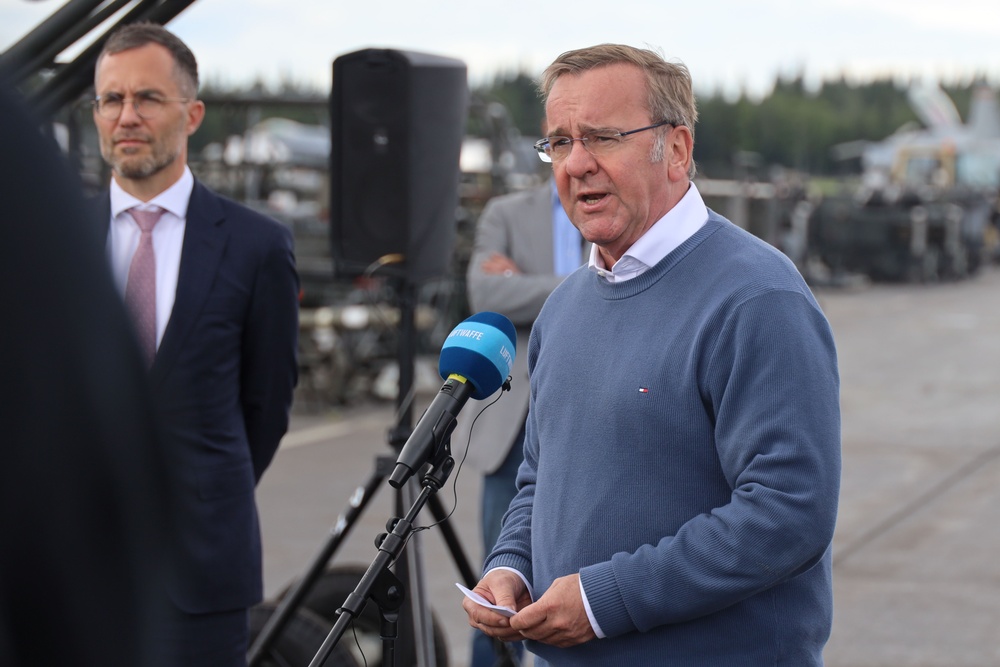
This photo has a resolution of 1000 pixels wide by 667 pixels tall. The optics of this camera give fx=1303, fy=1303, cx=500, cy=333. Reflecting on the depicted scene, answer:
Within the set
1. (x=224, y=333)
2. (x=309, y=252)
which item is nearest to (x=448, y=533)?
(x=224, y=333)

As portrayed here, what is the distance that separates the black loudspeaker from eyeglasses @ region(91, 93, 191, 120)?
1.03m

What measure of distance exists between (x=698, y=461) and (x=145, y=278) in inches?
64.0

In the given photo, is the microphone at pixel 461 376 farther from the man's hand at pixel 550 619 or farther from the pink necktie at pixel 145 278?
the pink necktie at pixel 145 278

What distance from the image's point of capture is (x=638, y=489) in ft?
7.55

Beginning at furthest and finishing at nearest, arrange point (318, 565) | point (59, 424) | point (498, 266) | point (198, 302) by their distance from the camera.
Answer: point (498, 266), point (318, 565), point (198, 302), point (59, 424)

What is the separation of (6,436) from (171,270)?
245 cm

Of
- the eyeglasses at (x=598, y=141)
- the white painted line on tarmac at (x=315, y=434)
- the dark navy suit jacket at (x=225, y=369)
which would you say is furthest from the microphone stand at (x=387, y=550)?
the white painted line on tarmac at (x=315, y=434)

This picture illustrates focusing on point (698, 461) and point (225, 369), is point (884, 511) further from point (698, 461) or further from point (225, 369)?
point (698, 461)

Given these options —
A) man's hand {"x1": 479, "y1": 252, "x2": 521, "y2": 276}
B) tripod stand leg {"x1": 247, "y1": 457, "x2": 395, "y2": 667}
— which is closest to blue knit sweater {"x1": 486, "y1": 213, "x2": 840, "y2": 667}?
tripod stand leg {"x1": 247, "y1": 457, "x2": 395, "y2": 667}

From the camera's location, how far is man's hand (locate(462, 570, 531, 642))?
237 cm

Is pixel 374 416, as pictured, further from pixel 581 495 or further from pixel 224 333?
pixel 581 495

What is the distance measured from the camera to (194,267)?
3.27m

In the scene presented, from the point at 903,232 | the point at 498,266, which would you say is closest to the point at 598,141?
the point at 498,266

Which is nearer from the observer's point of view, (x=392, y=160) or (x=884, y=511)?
(x=392, y=160)
